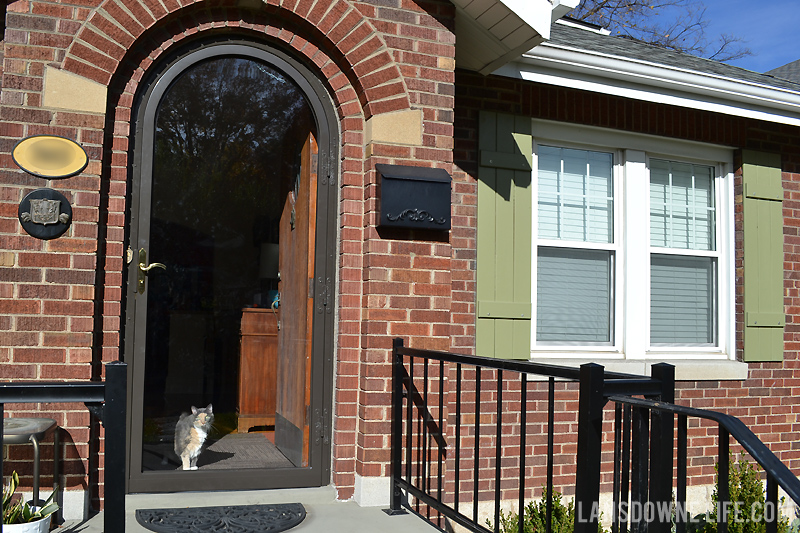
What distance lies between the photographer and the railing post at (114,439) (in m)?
2.35

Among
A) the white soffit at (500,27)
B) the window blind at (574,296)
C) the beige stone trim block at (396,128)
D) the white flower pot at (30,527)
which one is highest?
the white soffit at (500,27)

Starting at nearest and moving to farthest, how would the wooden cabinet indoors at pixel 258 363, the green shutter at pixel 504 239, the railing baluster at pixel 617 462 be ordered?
the railing baluster at pixel 617 462 → the green shutter at pixel 504 239 → the wooden cabinet indoors at pixel 258 363

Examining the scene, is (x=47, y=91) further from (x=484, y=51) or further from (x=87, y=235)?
(x=484, y=51)

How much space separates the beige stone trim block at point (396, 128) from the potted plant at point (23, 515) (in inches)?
95.5

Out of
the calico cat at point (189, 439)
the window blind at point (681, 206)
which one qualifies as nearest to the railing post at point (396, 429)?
the calico cat at point (189, 439)

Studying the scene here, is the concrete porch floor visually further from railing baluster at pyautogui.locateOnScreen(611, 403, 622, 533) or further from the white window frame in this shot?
the white window frame

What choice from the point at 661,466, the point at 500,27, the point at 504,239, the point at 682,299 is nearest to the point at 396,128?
the point at 500,27

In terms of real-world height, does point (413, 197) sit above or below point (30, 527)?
above

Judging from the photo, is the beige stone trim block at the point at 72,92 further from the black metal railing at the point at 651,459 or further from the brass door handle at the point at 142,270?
the black metal railing at the point at 651,459

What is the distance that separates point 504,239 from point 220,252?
3163mm

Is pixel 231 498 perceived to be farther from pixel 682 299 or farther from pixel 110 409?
pixel 682 299

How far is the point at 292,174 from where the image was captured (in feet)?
16.7

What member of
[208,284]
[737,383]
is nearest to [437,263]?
[737,383]

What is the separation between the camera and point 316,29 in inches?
159
